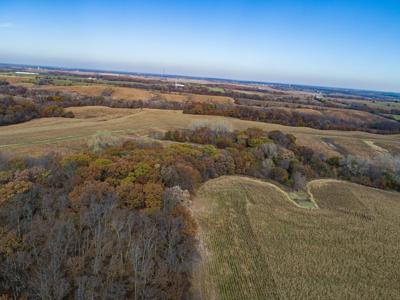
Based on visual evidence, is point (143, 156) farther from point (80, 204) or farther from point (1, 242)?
point (1, 242)

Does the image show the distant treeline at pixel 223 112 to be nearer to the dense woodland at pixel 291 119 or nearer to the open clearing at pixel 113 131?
the dense woodland at pixel 291 119

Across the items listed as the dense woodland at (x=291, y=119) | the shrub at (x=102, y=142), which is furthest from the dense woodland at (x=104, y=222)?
the dense woodland at (x=291, y=119)

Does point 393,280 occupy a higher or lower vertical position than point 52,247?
lower

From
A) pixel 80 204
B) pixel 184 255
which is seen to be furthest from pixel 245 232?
pixel 80 204

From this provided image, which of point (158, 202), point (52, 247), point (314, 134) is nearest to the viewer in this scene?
point (52, 247)

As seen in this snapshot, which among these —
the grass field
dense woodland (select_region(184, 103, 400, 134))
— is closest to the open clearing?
dense woodland (select_region(184, 103, 400, 134))

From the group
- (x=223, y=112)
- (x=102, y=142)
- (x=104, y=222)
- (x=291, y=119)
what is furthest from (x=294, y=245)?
(x=291, y=119)

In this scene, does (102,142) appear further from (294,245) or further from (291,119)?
(291,119)
